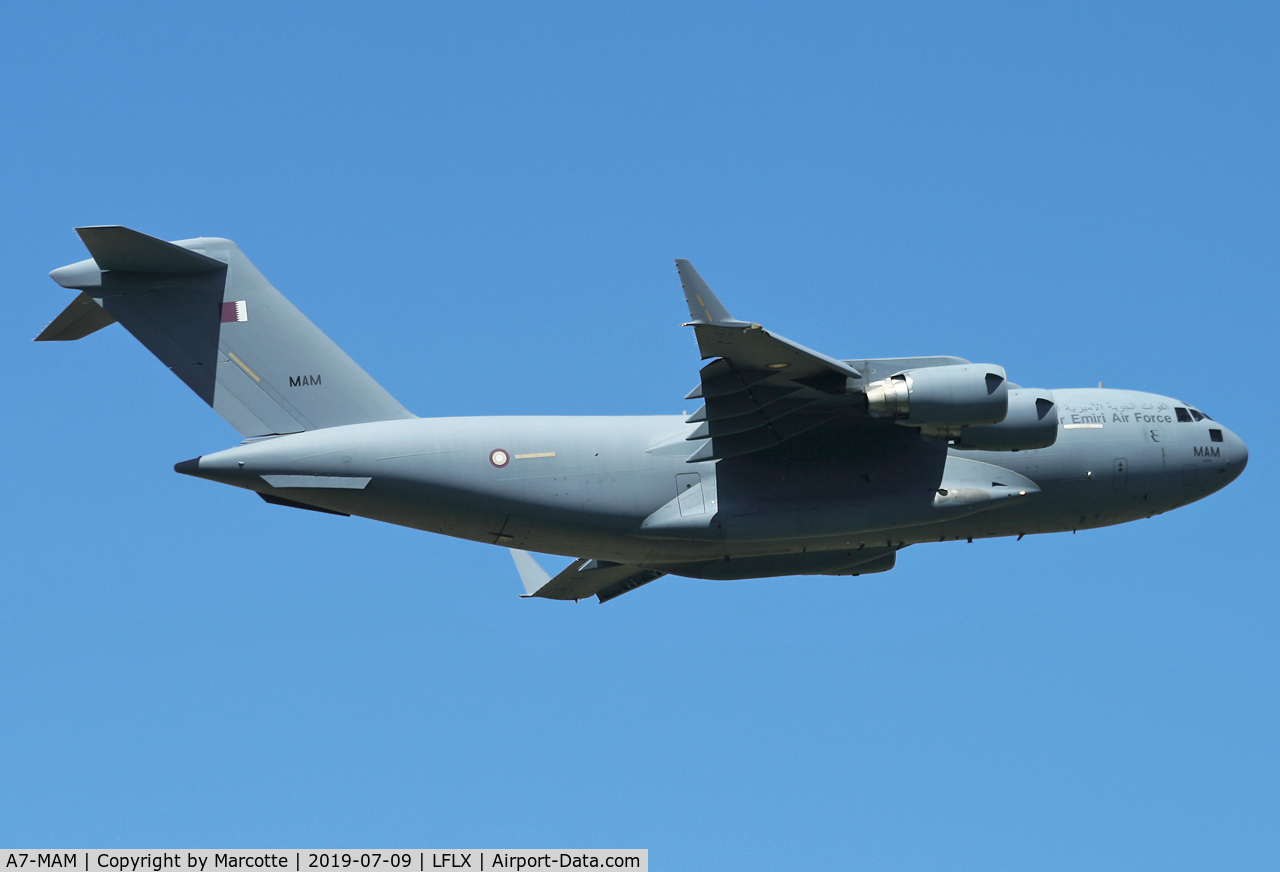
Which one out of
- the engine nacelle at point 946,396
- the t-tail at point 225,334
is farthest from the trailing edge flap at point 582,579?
the engine nacelle at point 946,396

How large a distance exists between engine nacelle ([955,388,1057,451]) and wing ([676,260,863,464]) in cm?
124

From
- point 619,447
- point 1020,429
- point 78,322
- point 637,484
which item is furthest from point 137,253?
point 1020,429

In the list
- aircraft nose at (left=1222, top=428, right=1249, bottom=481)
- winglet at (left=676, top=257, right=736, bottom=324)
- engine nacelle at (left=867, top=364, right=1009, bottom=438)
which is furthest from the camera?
aircraft nose at (left=1222, top=428, right=1249, bottom=481)

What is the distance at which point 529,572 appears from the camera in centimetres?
1864

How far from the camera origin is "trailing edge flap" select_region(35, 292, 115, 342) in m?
14.6

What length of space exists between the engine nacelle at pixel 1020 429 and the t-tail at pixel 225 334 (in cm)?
593

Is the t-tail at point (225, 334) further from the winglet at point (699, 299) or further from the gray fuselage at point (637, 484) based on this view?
the winglet at point (699, 299)

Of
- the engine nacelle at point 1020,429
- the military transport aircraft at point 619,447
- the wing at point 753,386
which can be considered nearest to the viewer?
the wing at point 753,386

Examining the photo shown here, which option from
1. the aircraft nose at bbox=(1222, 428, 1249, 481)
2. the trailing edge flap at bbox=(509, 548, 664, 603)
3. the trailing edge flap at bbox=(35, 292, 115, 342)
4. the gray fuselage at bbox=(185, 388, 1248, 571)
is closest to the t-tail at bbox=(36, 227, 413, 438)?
the trailing edge flap at bbox=(35, 292, 115, 342)

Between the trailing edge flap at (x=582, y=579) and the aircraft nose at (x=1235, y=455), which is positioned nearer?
the aircraft nose at (x=1235, y=455)

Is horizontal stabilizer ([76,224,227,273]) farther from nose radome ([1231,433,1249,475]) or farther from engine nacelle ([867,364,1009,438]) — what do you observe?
nose radome ([1231,433,1249,475])

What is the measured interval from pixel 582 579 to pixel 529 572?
102 cm

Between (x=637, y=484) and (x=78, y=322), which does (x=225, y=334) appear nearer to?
(x=78, y=322)

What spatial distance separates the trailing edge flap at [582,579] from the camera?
1770cm
